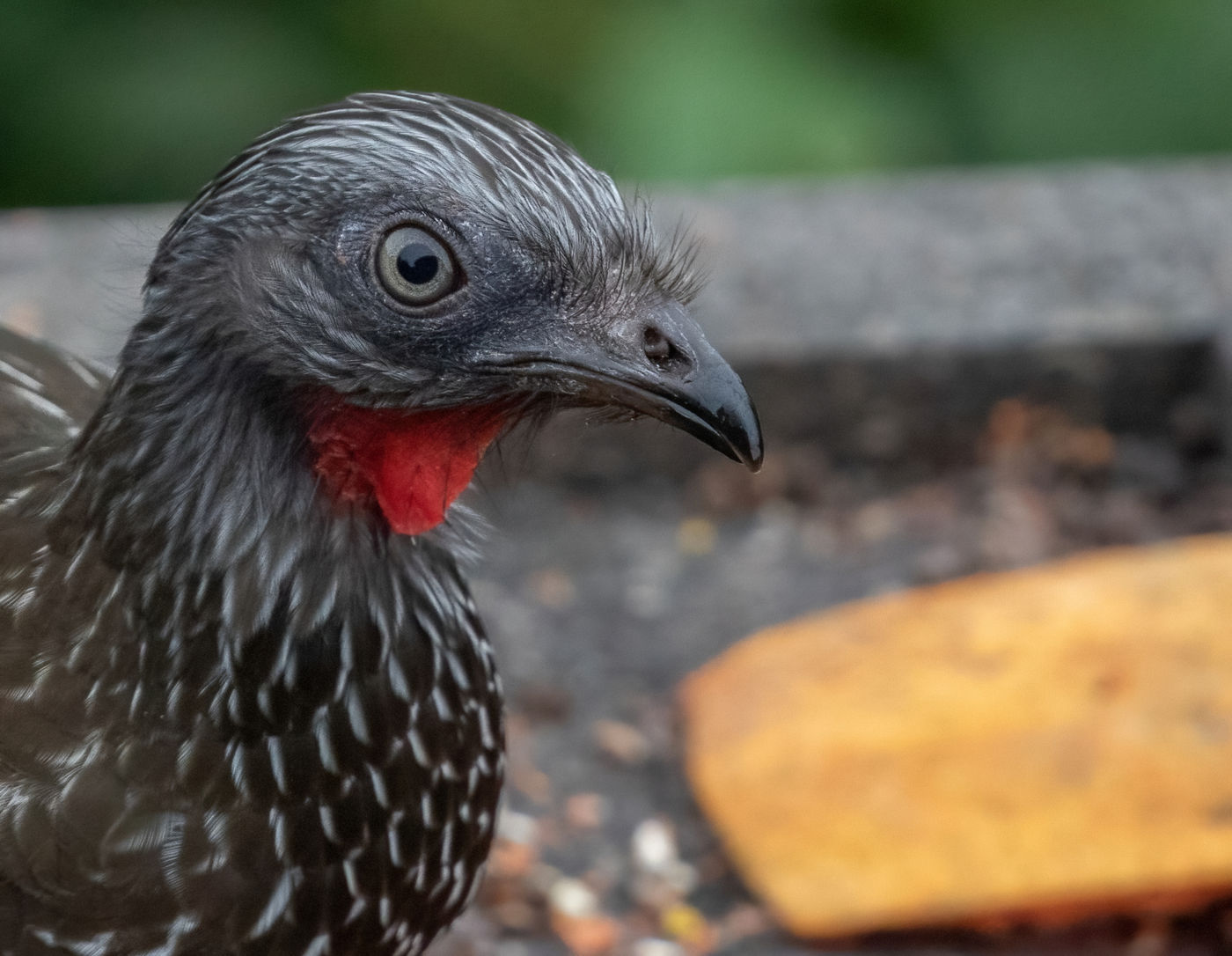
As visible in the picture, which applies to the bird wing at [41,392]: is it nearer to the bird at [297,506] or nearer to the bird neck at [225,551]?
the bird at [297,506]

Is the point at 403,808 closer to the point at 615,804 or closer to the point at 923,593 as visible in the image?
the point at 615,804

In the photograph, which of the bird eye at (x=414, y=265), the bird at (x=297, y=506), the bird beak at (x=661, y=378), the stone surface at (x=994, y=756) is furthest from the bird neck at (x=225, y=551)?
the stone surface at (x=994, y=756)

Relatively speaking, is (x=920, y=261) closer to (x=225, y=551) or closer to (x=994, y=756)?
(x=994, y=756)

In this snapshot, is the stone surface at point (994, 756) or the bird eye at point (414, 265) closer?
the bird eye at point (414, 265)

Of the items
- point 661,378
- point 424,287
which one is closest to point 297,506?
point 424,287

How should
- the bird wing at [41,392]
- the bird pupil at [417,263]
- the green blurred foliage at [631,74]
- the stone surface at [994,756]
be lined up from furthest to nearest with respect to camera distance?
1. the green blurred foliage at [631,74]
2. the stone surface at [994,756]
3. the bird wing at [41,392]
4. the bird pupil at [417,263]

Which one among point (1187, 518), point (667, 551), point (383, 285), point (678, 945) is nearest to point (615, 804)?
point (678, 945)
